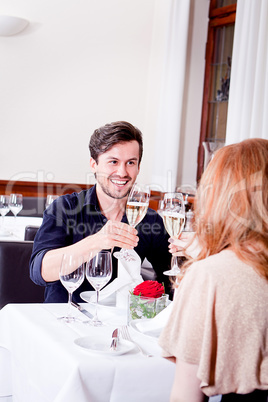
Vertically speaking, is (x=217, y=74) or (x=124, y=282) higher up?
(x=217, y=74)

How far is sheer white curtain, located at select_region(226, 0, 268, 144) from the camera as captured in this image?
4.46 meters

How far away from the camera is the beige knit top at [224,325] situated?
103 centimetres

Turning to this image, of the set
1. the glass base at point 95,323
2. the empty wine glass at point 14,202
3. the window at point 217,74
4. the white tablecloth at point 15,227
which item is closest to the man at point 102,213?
the glass base at point 95,323

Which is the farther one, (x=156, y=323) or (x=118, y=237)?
(x=118, y=237)

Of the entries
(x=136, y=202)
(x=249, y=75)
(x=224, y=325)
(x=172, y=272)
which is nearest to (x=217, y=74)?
(x=249, y=75)

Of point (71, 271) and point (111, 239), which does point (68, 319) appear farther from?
point (111, 239)

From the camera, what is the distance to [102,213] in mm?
2178

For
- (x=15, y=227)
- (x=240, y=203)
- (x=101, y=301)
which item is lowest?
(x=15, y=227)

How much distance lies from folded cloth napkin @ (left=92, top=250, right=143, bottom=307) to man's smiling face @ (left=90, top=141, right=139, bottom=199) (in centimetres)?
44

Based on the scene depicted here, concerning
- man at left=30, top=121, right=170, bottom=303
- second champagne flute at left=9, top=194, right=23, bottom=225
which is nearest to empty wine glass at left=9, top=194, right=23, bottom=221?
second champagne flute at left=9, top=194, right=23, bottom=225

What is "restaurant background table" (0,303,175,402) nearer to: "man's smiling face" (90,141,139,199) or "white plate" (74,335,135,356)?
"white plate" (74,335,135,356)

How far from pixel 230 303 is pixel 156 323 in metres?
0.53

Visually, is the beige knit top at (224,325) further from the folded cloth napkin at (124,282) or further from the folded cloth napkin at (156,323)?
the folded cloth napkin at (124,282)

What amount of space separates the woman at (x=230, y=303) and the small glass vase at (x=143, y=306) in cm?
48
